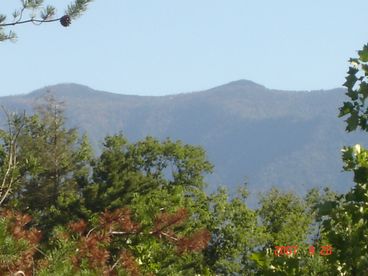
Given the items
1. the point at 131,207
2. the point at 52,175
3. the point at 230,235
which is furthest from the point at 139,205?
the point at 230,235

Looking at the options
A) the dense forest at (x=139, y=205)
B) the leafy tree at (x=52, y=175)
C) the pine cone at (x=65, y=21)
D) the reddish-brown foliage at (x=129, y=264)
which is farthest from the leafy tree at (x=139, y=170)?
the pine cone at (x=65, y=21)

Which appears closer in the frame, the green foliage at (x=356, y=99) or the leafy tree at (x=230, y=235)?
the green foliage at (x=356, y=99)

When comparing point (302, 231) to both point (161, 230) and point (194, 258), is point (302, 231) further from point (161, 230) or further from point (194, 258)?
point (161, 230)

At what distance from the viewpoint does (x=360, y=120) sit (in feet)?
17.7

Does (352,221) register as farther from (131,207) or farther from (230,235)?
(230,235)

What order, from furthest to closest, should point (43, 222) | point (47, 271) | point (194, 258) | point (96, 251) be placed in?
point (194, 258), point (43, 222), point (96, 251), point (47, 271)

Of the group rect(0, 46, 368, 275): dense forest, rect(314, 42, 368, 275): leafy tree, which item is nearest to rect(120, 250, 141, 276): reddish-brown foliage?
rect(0, 46, 368, 275): dense forest

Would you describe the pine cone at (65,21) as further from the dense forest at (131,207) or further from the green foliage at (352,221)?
the green foliage at (352,221)

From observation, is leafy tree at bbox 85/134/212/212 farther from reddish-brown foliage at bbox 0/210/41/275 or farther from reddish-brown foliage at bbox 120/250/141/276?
reddish-brown foliage at bbox 0/210/41/275

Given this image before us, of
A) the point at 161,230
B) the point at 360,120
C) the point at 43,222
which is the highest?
the point at 360,120

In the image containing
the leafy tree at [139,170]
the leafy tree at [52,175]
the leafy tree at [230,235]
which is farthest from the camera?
the leafy tree at [230,235]

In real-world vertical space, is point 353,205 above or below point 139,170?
above

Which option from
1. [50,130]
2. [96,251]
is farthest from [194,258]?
[96,251]

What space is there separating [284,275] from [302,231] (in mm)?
47473
